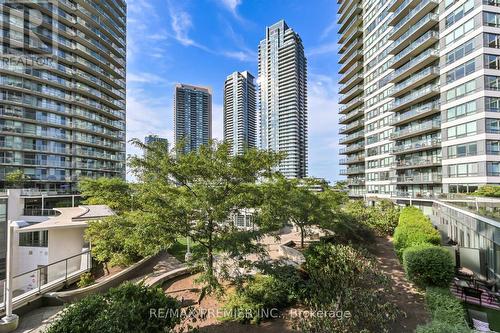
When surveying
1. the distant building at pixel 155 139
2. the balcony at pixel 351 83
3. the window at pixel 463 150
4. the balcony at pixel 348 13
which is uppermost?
the balcony at pixel 348 13

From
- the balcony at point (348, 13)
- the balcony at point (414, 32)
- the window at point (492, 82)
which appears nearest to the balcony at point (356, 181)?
the balcony at point (414, 32)

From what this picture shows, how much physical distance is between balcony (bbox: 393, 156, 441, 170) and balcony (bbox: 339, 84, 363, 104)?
19897 millimetres

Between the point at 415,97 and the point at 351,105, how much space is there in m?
20.9

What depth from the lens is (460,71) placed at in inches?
1243

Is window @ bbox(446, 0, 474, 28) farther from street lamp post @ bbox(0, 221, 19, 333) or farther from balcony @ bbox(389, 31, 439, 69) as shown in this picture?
street lamp post @ bbox(0, 221, 19, 333)

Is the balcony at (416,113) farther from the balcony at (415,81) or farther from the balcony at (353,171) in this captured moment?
the balcony at (353,171)

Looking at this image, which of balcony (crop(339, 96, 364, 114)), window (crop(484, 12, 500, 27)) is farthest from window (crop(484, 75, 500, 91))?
balcony (crop(339, 96, 364, 114))

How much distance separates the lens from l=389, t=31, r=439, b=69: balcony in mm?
35875

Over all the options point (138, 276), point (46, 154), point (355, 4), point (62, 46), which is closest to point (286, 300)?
point (138, 276)

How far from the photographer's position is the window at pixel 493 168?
28.2 m

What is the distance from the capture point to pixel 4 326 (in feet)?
25.7

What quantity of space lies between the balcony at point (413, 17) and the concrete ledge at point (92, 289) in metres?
45.4

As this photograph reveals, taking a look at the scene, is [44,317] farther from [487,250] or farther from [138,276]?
[487,250]

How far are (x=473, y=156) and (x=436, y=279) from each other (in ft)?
89.7
